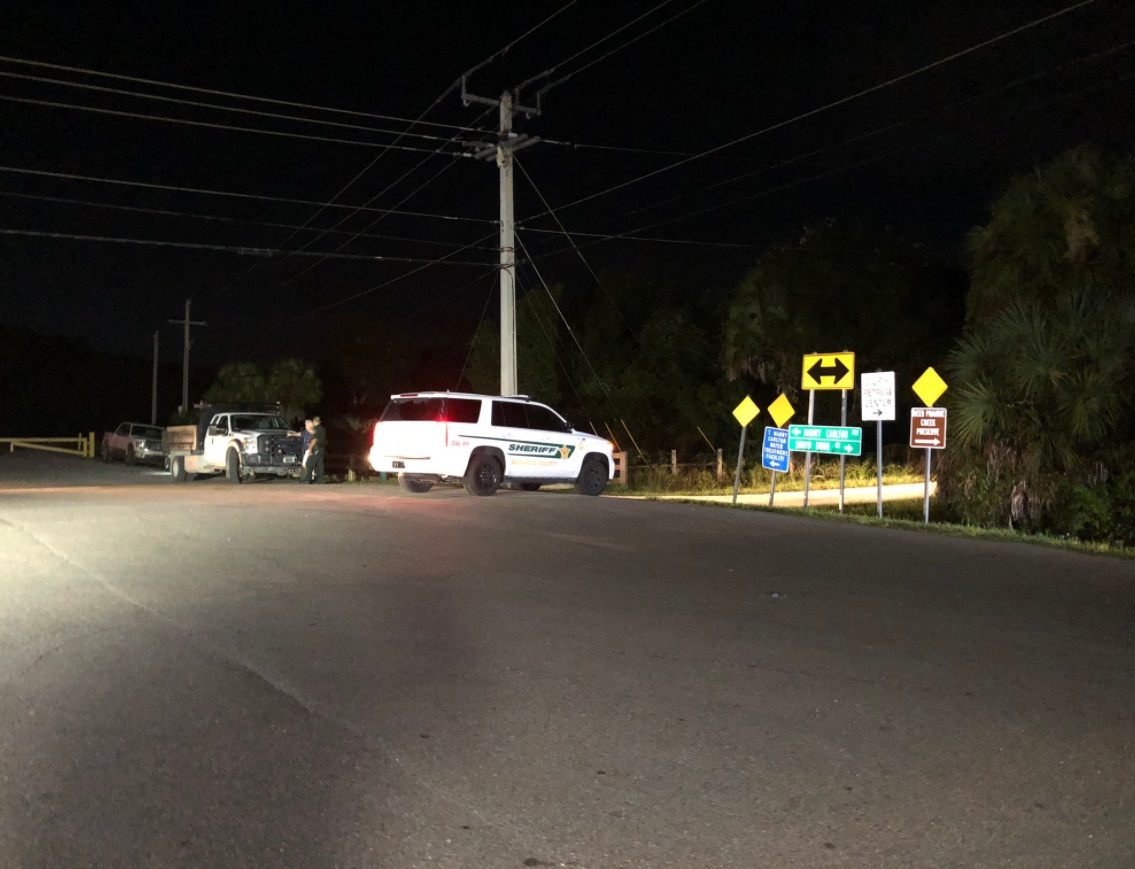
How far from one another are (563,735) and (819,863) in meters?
1.92

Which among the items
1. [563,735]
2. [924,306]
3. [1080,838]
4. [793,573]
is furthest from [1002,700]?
[924,306]

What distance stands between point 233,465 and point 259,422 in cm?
166

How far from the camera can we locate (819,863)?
14.8ft

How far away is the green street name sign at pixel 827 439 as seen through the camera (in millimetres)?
19797

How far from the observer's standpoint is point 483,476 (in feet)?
72.6

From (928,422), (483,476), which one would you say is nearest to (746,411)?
(928,422)

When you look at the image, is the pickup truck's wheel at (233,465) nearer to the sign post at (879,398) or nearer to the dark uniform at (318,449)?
the dark uniform at (318,449)

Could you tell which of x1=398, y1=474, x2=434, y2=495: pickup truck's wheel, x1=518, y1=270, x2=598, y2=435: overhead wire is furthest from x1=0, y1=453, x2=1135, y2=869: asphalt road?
x1=518, y1=270, x2=598, y2=435: overhead wire

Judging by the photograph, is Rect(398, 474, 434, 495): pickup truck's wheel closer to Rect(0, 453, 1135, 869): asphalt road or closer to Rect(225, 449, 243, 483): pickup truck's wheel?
Rect(225, 449, 243, 483): pickup truck's wheel

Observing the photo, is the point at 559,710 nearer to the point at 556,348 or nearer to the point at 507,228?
the point at 507,228

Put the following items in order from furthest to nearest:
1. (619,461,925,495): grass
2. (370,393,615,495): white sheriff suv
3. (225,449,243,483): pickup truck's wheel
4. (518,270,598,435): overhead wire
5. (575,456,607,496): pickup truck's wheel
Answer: (518,270,598,435): overhead wire → (619,461,925,495): grass → (225,449,243,483): pickup truck's wheel → (575,456,607,496): pickup truck's wheel → (370,393,615,495): white sheriff suv

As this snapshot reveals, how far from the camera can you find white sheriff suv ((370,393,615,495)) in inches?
851

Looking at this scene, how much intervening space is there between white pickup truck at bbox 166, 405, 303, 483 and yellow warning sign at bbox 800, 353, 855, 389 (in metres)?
13.4

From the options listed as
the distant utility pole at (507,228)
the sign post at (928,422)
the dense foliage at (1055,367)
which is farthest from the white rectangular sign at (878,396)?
the distant utility pole at (507,228)
